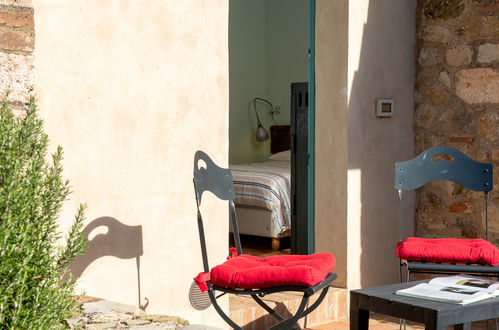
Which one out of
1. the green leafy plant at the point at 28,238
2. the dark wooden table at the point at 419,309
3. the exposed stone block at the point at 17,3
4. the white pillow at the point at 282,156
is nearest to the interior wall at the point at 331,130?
the dark wooden table at the point at 419,309

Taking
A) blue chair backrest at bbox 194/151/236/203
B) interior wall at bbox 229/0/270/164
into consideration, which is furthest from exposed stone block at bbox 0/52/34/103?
interior wall at bbox 229/0/270/164

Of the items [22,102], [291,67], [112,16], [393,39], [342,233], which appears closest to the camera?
[22,102]

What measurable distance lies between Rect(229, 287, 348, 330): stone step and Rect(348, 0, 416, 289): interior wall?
201 millimetres

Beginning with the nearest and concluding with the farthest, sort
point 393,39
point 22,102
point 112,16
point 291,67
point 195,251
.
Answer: point 22,102
point 112,16
point 195,251
point 393,39
point 291,67

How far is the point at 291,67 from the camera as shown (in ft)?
29.4

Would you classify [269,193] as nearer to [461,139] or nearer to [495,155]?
[461,139]

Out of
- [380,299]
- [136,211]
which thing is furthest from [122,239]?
[380,299]

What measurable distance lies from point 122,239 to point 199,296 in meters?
0.56

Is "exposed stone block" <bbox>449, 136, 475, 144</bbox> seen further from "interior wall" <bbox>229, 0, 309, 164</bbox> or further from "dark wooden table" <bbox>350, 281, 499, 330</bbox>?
"interior wall" <bbox>229, 0, 309, 164</bbox>

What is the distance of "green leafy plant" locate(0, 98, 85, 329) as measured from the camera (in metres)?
1.81

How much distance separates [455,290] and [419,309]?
0.28 metres

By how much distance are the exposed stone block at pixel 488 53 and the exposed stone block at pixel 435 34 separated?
0.82ft

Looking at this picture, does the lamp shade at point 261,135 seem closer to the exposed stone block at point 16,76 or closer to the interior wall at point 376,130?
the interior wall at point 376,130

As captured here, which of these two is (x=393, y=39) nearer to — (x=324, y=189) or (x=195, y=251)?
(x=324, y=189)
